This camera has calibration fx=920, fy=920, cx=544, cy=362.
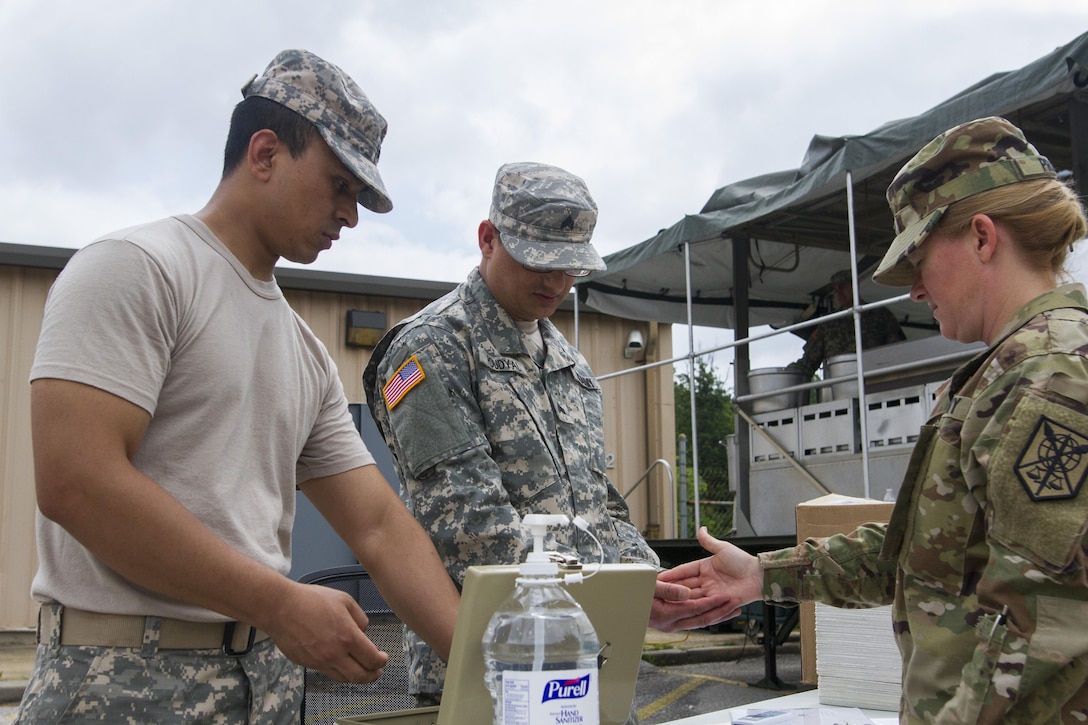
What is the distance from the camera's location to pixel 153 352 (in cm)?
145

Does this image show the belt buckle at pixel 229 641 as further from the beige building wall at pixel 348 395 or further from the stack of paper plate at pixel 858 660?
the beige building wall at pixel 348 395

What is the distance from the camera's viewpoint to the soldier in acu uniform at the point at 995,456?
135 centimetres

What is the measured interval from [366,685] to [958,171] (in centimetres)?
181

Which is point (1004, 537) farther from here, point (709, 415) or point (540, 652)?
point (709, 415)

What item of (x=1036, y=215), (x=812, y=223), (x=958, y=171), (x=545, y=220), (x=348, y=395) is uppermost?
(x=812, y=223)

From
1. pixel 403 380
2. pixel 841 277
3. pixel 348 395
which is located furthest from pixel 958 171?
pixel 348 395

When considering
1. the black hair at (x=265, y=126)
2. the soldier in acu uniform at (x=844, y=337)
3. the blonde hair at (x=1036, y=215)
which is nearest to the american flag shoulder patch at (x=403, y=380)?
the black hair at (x=265, y=126)

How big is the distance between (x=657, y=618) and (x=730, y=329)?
7.67 m

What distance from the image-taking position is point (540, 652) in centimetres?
123

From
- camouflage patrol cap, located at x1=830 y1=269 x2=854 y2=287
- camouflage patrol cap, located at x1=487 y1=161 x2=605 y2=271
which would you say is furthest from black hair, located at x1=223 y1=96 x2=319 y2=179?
camouflage patrol cap, located at x1=830 y1=269 x2=854 y2=287

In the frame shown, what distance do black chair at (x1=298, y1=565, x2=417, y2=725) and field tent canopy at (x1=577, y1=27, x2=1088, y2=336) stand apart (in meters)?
4.27

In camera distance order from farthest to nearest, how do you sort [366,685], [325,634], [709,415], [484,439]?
[709,415]
[366,685]
[484,439]
[325,634]

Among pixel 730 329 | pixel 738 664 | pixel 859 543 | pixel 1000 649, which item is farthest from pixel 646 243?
pixel 1000 649

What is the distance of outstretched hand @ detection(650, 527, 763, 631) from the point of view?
7.06 ft
